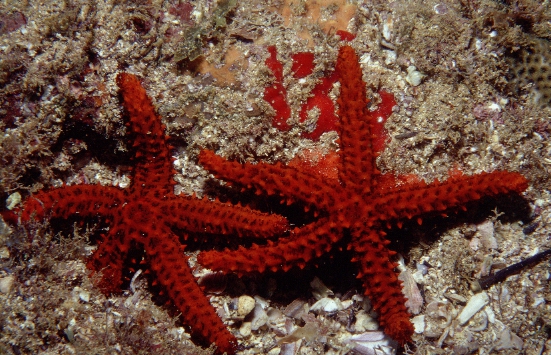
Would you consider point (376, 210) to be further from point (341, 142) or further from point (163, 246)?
point (163, 246)

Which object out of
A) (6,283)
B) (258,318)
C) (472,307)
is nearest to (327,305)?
(258,318)

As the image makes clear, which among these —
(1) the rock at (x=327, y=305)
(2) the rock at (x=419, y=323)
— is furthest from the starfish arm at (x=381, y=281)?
(1) the rock at (x=327, y=305)

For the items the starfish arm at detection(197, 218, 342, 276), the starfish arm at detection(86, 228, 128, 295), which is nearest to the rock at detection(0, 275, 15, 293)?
the starfish arm at detection(86, 228, 128, 295)

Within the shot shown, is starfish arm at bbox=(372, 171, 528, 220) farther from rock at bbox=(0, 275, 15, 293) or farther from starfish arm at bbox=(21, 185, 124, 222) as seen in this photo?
rock at bbox=(0, 275, 15, 293)

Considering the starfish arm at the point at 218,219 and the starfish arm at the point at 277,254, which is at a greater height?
the starfish arm at the point at 218,219

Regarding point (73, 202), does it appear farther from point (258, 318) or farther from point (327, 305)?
point (327, 305)

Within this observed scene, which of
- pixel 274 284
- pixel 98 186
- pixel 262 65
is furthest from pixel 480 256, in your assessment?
pixel 98 186

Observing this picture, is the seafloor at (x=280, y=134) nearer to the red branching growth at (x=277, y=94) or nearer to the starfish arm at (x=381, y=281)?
the red branching growth at (x=277, y=94)
